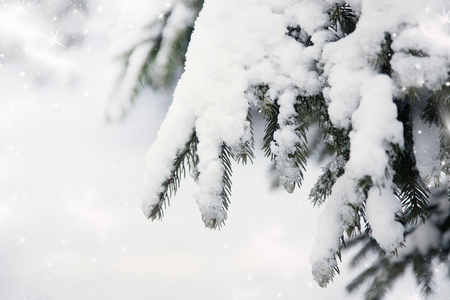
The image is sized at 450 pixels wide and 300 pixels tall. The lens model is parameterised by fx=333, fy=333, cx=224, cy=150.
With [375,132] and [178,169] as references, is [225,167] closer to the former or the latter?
[178,169]

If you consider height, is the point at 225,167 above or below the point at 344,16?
below

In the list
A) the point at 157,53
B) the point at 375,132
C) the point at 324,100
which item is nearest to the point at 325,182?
the point at 324,100

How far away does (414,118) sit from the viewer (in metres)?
0.75

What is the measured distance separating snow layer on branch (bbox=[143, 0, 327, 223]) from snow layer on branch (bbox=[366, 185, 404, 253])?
0.68 feet

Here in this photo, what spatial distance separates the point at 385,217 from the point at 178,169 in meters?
0.45

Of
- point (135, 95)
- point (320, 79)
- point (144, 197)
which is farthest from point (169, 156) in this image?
point (135, 95)

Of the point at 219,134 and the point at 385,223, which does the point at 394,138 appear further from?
the point at 219,134

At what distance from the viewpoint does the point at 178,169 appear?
0.79 m

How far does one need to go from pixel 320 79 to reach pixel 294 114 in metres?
0.09

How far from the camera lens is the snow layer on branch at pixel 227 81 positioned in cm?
71

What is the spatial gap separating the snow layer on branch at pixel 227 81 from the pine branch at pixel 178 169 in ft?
0.04

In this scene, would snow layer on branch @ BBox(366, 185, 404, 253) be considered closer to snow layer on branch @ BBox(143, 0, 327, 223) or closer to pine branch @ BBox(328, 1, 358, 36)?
snow layer on branch @ BBox(143, 0, 327, 223)

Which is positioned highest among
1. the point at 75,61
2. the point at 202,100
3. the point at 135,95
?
the point at 202,100

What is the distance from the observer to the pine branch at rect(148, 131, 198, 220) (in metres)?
0.77
